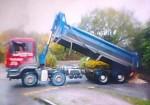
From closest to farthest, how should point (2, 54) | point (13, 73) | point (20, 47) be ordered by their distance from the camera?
1. point (2, 54)
2. point (13, 73)
3. point (20, 47)

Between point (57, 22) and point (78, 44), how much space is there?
1.76 ft

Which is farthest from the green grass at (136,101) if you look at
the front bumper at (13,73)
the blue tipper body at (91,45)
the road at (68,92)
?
the front bumper at (13,73)

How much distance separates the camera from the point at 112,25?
4.97 m

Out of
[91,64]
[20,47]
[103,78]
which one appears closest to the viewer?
[20,47]

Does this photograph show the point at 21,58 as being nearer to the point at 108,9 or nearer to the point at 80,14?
the point at 80,14

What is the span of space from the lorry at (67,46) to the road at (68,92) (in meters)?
0.10

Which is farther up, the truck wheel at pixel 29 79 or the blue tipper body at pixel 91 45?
the blue tipper body at pixel 91 45

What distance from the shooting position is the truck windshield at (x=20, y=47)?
477cm

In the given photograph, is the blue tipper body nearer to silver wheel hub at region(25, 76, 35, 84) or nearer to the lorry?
the lorry

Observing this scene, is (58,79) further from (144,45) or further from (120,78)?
(144,45)

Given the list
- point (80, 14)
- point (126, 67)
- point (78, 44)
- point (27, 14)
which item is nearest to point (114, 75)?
point (126, 67)

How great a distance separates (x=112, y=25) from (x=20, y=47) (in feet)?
3.97

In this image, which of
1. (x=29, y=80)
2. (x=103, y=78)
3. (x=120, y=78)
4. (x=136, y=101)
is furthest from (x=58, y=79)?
(x=136, y=101)

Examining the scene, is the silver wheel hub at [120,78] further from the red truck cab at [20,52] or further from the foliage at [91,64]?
the red truck cab at [20,52]
